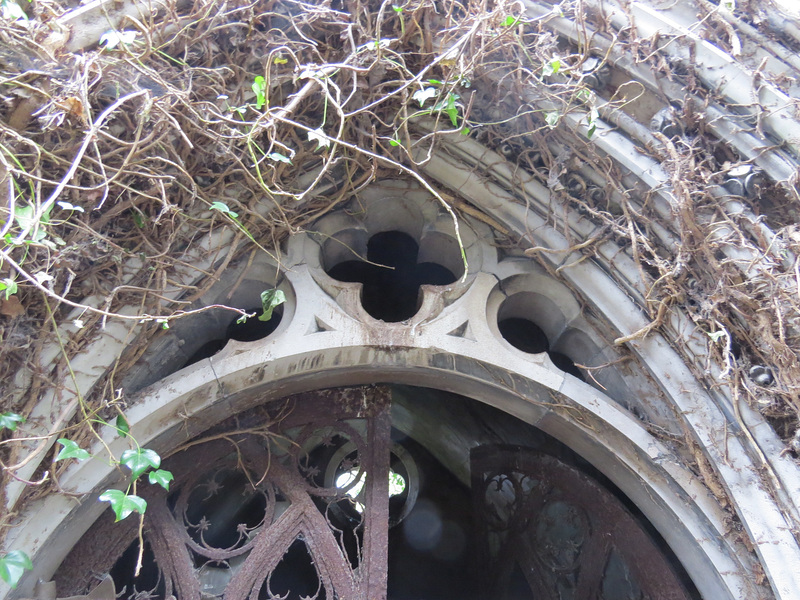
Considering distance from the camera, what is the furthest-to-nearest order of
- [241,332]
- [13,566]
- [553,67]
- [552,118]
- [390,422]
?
[241,332] < [390,422] < [552,118] < [553,67] < [13,566]

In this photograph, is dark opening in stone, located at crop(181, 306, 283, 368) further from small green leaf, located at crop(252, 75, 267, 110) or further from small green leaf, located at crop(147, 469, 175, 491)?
small green leaf, located at crop(252, 75, 267, 110)

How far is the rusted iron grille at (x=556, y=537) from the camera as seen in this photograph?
6.91 feet

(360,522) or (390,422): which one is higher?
(390,422)

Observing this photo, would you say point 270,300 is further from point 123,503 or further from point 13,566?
point 13,566

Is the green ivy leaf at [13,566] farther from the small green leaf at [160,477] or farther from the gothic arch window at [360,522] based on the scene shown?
the gothic arch window at [360,522]

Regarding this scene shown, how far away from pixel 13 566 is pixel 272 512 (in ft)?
2.42

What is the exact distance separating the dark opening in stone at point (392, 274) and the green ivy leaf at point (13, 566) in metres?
1.38

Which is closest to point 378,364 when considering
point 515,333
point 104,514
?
point 515,333

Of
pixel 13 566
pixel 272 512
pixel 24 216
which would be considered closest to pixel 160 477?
pixel 13 566

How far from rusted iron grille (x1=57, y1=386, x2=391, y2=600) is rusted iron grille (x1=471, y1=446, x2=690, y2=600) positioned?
63 cm

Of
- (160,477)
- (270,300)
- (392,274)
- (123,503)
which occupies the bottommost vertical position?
(123,503)

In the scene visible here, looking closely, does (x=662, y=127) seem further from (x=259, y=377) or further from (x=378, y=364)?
(x=259, y=377)

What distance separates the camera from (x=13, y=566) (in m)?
1.40

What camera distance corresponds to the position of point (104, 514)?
1.95 metres
